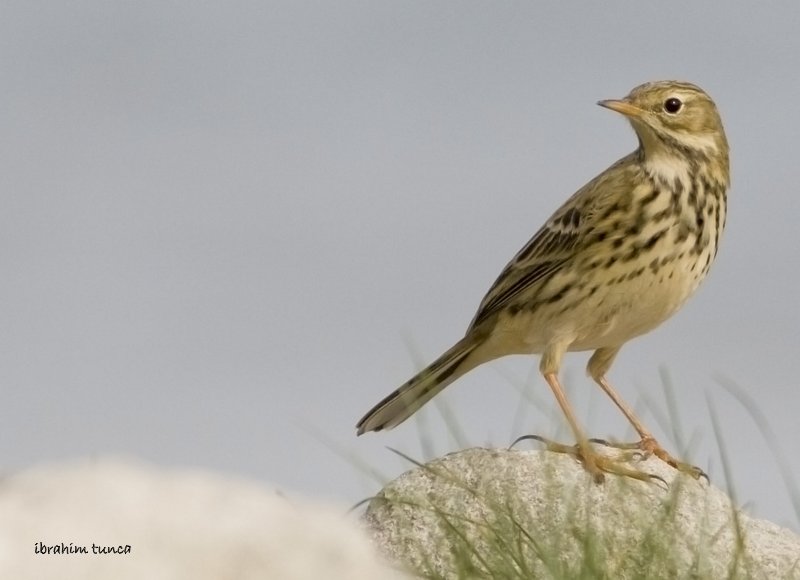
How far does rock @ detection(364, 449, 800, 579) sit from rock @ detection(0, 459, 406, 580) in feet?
7.15

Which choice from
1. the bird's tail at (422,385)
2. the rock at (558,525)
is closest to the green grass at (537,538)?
the rock at (558,525)

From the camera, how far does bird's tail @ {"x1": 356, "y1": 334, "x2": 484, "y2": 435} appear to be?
34.5 feet

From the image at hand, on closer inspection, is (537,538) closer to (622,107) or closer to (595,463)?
(595,463)

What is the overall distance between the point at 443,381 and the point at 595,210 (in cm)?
196

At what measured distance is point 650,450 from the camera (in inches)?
414

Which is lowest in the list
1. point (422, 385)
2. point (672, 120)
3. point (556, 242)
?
point (422, 385)

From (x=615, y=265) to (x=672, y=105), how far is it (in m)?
1.62

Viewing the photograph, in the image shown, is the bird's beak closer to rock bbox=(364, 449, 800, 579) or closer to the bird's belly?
the bird's belly

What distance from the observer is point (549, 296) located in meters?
10.3

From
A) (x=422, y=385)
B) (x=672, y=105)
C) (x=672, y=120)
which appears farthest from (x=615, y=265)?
(x=422, y=385)

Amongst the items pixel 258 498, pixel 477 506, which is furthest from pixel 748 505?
pixel 258 498

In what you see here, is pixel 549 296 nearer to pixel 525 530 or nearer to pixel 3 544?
pixel 525 530

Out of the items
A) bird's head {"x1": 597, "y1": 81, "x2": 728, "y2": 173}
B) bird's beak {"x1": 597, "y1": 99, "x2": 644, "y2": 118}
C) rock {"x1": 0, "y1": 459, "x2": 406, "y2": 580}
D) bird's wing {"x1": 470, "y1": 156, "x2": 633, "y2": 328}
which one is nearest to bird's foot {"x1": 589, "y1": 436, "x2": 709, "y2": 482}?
bird's wing {"x1": 470, "y1": 156, "x2": 633, "y2": 328}

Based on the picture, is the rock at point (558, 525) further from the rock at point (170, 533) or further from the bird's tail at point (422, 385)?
the rock at point (170, 533)
